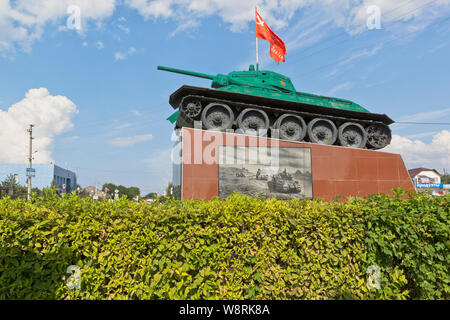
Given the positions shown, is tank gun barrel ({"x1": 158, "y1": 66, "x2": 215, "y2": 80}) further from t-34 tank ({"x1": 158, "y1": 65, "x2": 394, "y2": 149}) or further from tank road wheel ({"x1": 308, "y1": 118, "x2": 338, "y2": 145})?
tank road wheel ({"x1": 308, "y1": 118, "x2": 338, "y2": 145})

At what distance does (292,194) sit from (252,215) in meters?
7.36

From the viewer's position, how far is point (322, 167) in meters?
10.5

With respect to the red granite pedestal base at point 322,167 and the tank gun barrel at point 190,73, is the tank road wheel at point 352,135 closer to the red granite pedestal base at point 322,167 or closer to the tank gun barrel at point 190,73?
the red granite pedestal base at point 322,167

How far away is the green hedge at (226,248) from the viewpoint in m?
2.61

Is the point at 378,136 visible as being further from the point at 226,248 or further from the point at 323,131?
the point at 226,248

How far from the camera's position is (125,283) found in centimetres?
269

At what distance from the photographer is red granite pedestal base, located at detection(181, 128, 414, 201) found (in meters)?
9.62

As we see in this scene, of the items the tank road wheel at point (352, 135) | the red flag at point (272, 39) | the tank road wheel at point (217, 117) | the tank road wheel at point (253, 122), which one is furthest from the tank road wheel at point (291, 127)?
the red flag at point (272, 39)

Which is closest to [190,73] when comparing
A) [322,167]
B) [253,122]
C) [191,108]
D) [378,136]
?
[191,108]

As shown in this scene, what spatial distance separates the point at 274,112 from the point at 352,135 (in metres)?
4.35

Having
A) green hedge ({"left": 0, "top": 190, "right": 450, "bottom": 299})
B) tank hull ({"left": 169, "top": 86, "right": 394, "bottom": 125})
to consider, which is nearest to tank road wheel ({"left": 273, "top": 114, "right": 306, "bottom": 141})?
tank hull ({"left": 169, "top": 86, "right": 394, "bottom": 125})

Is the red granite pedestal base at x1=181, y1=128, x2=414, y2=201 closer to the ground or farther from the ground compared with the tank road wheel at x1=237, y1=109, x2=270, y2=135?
closer to the ground
